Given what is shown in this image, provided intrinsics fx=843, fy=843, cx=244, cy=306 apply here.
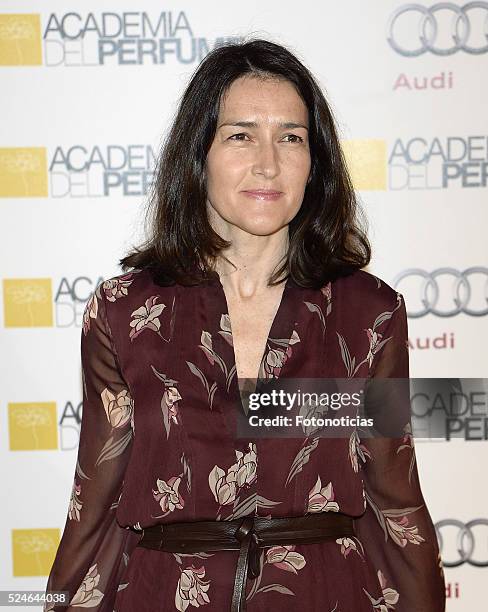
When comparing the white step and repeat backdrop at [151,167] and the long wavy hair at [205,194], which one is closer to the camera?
the long wavy hair at [205,194]

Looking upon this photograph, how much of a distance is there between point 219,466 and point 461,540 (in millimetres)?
1113

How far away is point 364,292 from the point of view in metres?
1.38

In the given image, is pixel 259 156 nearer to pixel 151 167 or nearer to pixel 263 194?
pixel 263 194

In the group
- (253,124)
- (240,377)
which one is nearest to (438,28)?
(253,124)

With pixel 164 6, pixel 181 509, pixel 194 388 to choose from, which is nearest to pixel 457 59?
pixel 164 6

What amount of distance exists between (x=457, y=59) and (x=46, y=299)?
1.14m

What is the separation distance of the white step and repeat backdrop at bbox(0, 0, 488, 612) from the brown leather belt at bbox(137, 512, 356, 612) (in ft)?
2.89

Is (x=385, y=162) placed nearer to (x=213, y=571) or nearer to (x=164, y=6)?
(x=164, y=6)

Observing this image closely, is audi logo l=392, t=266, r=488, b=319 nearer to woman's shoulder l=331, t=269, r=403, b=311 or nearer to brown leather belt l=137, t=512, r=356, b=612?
woman's shoulder l=331, t=269, r=403, b=311

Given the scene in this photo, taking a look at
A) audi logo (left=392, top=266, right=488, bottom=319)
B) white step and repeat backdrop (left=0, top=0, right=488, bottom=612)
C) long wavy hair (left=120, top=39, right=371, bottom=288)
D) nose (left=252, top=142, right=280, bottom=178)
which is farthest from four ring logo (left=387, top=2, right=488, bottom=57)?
nose (left=252, top=142, right=280, bottom=178)

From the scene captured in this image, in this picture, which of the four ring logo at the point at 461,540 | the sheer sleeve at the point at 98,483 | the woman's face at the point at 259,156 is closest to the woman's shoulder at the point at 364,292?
the woman's face at the point at 259,156

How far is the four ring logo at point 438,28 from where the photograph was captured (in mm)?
1986

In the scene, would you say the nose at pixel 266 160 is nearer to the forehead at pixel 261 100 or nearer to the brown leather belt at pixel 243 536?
the forehead at pixel 261 100

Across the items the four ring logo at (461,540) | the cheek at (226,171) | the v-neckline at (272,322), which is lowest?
the four ring logo at (461,540)
